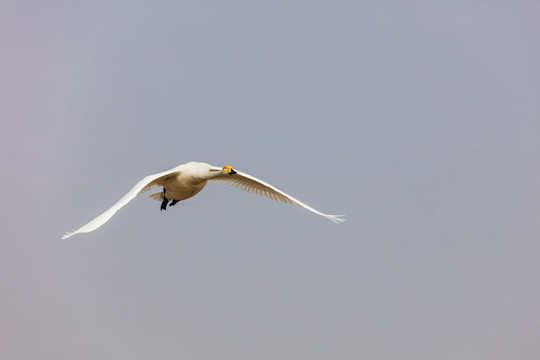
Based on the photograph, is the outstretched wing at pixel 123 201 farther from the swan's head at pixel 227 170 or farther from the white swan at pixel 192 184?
the swan's head at pixel 227 170

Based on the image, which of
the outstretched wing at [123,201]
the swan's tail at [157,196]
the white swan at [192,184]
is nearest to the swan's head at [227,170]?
the white swan at [192,184]

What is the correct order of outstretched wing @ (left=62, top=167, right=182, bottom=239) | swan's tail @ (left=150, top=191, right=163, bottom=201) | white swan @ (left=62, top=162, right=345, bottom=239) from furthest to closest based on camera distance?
1. swan's tail @ (left=150, top=191, right=163, bottom=201)
2. white swan @ (left=62, top=162, right=345, bottom=239)
3. outstretched wing @ (left=62, top=167, right=182, bottom=239)

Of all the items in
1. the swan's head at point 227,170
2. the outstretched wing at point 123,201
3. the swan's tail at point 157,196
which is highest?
the swan's head at point 227,170

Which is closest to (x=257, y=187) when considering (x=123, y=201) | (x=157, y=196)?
(x=157, y=196)

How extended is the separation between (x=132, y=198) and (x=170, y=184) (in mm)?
4738

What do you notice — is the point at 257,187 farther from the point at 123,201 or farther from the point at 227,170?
the point at 123,201

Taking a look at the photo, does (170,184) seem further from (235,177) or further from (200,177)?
(235,177)

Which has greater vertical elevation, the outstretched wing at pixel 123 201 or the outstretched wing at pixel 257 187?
the outstretched wing at pixel 257 187

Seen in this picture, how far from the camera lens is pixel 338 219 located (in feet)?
83.5

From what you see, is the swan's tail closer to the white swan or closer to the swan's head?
the white swan

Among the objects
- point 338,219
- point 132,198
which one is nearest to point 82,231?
point 132,198

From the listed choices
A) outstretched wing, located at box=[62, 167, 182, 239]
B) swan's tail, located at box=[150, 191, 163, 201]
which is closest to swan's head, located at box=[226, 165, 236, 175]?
outstretched wing, located at box=[62, 167, 182, 239]

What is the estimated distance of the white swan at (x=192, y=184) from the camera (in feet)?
72.3

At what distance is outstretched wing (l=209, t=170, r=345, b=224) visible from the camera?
27.2 metres
